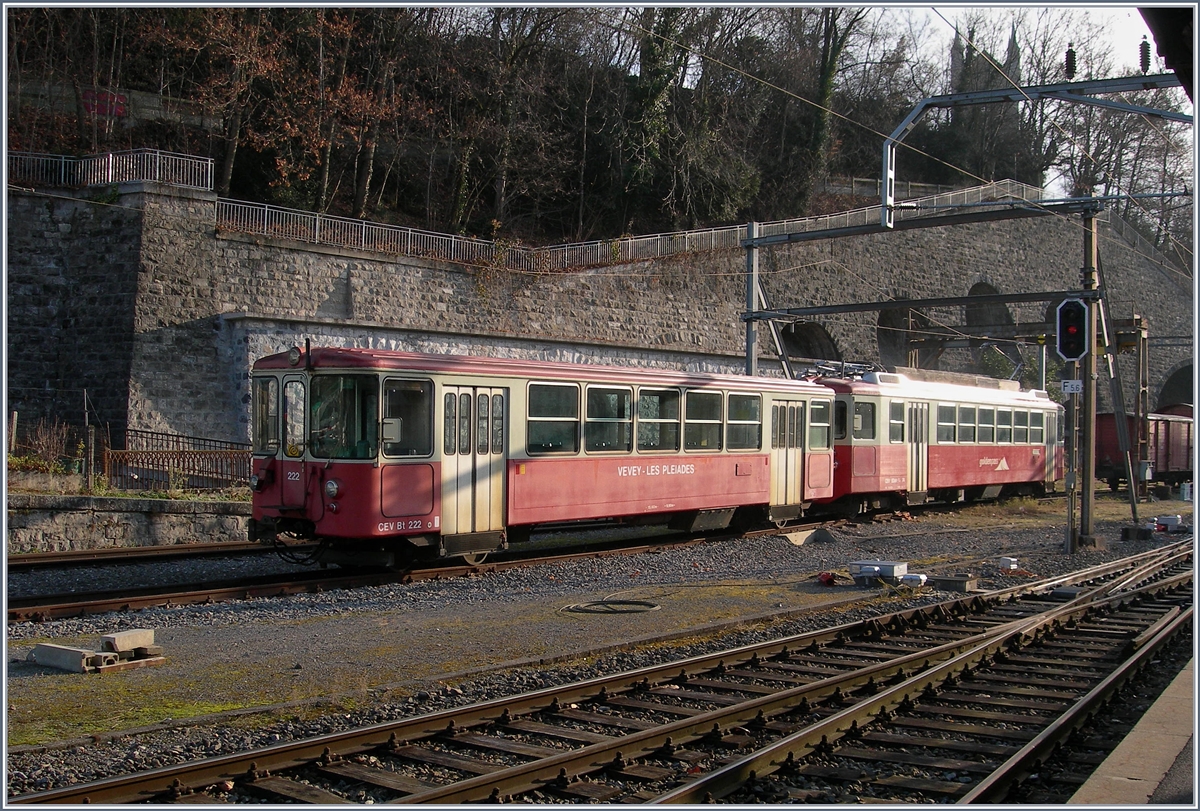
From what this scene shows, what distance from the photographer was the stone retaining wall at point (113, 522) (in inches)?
629

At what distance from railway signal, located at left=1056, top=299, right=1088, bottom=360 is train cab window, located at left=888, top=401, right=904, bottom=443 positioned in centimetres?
585

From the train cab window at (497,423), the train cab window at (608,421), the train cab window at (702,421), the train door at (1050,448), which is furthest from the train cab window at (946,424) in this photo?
the train cab window at (497,423)

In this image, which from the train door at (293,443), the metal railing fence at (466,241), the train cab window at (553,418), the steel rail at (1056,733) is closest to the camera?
the steel rail at (1056,733)

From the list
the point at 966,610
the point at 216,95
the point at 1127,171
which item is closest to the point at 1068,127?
the point at 1127,171

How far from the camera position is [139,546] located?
17.0m

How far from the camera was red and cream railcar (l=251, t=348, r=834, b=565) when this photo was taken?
1259cm

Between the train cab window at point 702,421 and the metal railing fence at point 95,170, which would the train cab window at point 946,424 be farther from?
the metal railing fence at point 95,170

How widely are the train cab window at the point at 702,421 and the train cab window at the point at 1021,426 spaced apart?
46.7 ft

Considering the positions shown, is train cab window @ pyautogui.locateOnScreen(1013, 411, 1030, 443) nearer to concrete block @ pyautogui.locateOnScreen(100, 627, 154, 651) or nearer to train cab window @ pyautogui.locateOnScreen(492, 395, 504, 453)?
train cab window @ pyautogui.locateOnScreen(492, 395, 504, 453)

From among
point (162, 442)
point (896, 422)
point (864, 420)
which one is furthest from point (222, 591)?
point (896, 422)

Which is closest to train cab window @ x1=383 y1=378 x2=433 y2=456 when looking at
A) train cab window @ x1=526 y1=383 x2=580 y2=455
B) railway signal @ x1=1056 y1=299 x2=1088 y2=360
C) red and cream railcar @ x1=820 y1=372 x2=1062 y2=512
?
train cab window @ x1=526 y1=383 x2=580 y2=455

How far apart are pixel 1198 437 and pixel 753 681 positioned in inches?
169

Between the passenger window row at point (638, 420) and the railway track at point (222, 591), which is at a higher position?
the passenger window row at point (638, 420)

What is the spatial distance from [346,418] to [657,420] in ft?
18.2
